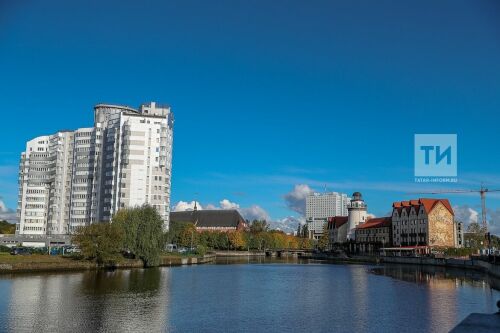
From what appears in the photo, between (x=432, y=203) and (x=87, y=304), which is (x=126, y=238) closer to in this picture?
(x=87, y=304)

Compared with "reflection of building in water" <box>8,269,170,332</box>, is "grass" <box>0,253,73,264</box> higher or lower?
higher

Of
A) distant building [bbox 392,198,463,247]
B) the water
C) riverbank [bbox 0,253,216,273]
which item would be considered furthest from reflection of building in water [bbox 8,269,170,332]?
distant building [bbox 392,198,463,247]

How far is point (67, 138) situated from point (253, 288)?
134765mm

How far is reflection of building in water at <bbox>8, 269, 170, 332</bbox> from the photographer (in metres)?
38.2

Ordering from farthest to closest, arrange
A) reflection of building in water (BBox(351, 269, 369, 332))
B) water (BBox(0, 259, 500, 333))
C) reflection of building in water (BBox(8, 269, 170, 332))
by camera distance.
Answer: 1. reflection of building in water (BBox(351, 269, 369, 332))
2. water (BBox(0, 259, 500, 333))
3. reflection of building in water (BBox(8, 269, 170, 332))

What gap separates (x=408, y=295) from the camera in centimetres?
6069

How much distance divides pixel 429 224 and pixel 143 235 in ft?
343

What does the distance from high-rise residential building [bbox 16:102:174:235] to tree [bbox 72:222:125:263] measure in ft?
179

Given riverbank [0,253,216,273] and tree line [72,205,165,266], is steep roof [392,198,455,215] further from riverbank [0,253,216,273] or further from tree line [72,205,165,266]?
riverbank [0,253,216,273]

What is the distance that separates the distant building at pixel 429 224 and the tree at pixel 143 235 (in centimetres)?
10114

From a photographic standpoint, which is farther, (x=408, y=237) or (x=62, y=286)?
(x=408, y=237)

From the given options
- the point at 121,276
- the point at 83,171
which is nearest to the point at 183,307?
the point at 121,276

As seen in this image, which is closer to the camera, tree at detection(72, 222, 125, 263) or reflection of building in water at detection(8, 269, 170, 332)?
reflection of building in water at detection(8, 269, 170, 332)

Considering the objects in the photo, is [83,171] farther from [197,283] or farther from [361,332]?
[361,332]
